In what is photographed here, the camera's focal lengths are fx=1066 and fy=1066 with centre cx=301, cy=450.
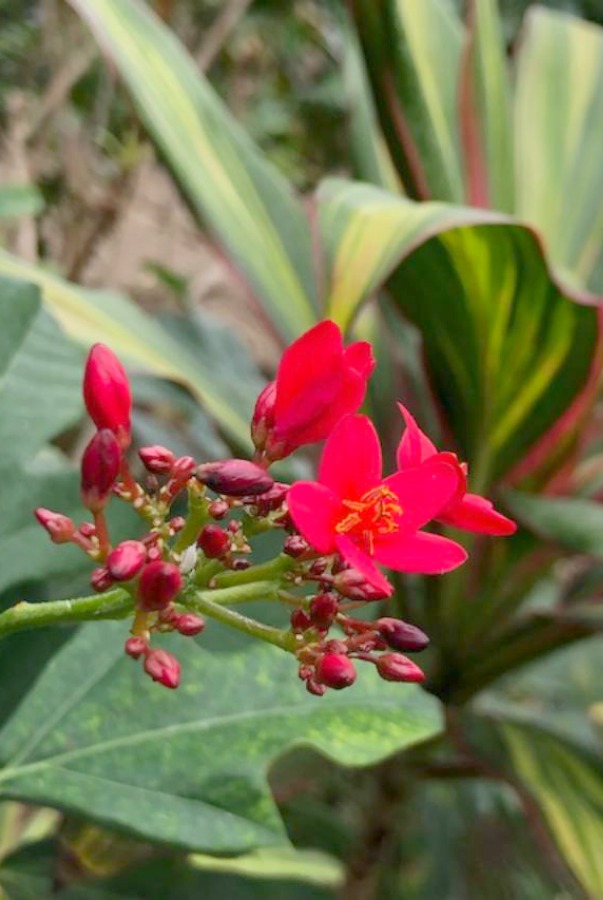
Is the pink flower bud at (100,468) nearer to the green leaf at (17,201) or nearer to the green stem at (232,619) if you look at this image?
the green stem at (232,619)

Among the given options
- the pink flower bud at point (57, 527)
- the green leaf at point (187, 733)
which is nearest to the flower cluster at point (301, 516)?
the pink flower bud at point (57, 527)

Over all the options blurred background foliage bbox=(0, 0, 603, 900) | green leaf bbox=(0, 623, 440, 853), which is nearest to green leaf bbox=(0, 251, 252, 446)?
blurred background foliage bbox=(0, 0, 603, 900)

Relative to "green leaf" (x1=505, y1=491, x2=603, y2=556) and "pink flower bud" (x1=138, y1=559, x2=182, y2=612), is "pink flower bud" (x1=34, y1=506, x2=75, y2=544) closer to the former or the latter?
"pink flower bud" (x1=138, y1=559, x2=182, y2=612)

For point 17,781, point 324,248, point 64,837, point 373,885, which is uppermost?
point 324,248

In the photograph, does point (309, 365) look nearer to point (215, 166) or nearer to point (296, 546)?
point (296, 546)

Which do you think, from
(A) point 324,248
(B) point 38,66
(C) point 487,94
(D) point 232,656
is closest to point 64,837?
(D) point 232,656

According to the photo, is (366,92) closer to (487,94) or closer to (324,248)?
(487,94)
